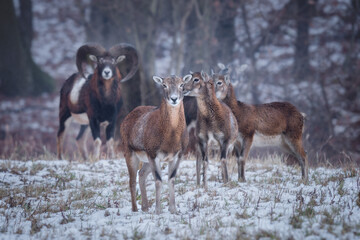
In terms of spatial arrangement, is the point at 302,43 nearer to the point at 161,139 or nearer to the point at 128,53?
the point at 128,53

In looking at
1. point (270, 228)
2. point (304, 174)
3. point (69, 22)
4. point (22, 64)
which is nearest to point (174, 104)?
point (270, 228)

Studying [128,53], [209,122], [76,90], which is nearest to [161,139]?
[209,122]

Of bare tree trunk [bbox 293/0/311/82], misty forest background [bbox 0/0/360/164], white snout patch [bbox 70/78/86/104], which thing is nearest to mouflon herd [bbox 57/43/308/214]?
white snout patch [bbox 70/78/86/104]

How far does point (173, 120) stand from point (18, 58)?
52.7 feet

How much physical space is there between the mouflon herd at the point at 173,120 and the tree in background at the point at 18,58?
9107 millimetres

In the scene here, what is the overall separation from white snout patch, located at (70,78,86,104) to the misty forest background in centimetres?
550

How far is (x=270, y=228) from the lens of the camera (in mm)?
4895

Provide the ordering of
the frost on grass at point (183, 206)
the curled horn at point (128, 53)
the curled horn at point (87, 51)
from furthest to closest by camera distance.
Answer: the curled horn at point (128, 53), the curled horn at point (87, 51), the frost on grass at point (183, 206)

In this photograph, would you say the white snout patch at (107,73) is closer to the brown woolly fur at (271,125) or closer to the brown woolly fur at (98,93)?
the brown woolly fur at (98,93)

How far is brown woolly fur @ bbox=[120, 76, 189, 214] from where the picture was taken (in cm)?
592

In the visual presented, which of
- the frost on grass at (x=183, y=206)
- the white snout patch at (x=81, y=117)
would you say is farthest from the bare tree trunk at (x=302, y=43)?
the frost on grass at (x=183, y=206)

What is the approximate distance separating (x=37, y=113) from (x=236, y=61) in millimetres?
10594

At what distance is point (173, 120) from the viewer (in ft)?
19.7

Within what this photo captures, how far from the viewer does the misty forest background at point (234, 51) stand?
16.9 metres
